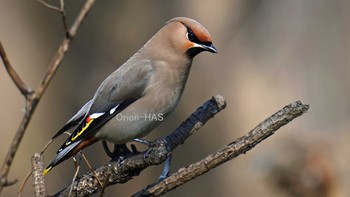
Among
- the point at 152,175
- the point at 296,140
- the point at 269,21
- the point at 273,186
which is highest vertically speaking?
the point at 269,21

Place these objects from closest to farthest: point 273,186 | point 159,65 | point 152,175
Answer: point 159,65 < point 273,186 < point 152,175

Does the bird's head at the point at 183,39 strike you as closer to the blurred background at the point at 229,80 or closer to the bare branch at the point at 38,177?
the bare branch at the point at 38,177

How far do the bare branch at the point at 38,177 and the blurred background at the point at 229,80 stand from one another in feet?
9.92

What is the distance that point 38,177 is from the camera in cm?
276

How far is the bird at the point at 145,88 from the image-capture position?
3777mm

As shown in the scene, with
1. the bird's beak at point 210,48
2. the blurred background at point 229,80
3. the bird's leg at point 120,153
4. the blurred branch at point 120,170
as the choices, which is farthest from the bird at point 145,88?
the blurred background at point 229,80

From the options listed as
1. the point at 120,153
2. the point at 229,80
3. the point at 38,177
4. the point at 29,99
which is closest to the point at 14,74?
the point at 29,99

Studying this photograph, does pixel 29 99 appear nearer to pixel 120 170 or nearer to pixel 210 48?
pixel 120 170

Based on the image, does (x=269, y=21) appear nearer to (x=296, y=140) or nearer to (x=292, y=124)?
(x=292, y=124)

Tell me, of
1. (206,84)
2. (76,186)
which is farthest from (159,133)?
(76,186)

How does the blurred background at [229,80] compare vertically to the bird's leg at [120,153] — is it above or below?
above

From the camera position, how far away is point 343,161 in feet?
19.8

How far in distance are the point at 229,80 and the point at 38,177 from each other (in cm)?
635

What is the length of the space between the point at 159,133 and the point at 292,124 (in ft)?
6.74
